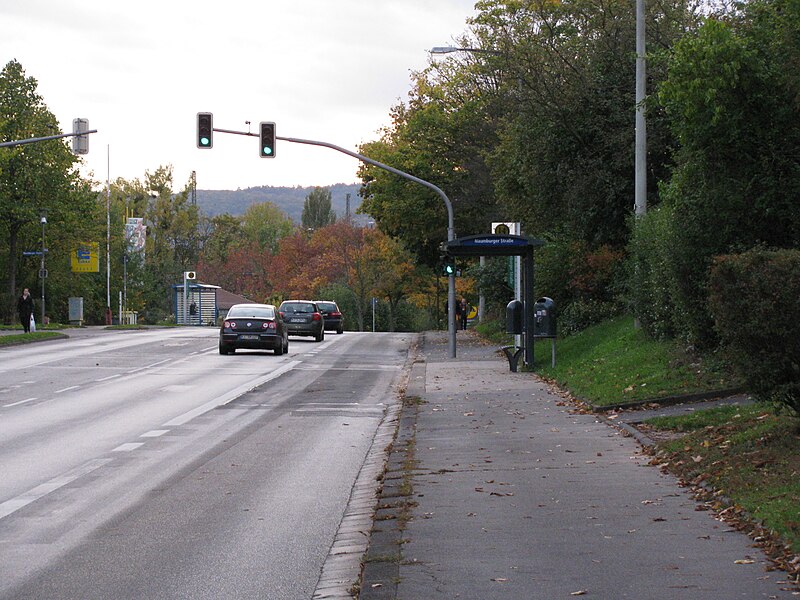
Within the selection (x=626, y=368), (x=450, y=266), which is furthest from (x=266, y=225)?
(x=626, y=368)

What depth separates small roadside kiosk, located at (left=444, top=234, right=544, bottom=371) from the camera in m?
25.4

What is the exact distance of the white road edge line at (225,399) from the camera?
17594 millimetres

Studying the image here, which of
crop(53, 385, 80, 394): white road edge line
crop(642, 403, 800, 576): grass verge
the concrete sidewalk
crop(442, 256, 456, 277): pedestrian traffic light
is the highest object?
crop(442, 256, 456, 277): pedestrian traffic light

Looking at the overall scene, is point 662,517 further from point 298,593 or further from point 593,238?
point 593,238

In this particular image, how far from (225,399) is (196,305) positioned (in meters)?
75.1

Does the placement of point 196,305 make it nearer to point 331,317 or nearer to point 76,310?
point 76,310

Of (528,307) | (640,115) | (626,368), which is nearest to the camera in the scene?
(626,368)

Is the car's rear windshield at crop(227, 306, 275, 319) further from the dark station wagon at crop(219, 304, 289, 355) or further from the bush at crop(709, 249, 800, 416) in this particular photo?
the bush at crop(709, 249, 800, 416)

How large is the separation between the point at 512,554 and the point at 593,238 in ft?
81.0

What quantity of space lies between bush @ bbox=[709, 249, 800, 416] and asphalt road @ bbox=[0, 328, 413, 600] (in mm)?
3662

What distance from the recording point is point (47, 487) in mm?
11242

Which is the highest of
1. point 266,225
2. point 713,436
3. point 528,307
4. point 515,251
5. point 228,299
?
point 266,225

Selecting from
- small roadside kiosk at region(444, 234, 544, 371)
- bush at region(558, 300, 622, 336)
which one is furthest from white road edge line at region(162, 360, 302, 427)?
bush at region(558, 300, 622, 336)

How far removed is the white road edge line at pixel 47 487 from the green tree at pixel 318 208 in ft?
493
